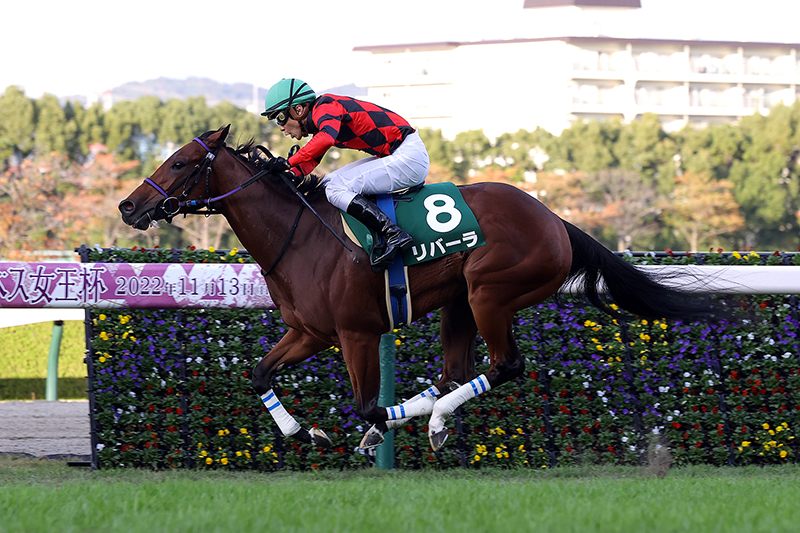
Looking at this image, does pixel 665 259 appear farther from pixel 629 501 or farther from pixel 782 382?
pixel 629 501

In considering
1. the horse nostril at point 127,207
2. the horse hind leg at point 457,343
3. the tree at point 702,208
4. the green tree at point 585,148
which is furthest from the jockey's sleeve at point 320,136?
the green tree at point 585,148

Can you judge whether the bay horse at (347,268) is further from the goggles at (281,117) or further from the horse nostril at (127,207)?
the goggles at (281,117)

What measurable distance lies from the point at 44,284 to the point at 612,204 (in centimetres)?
3343

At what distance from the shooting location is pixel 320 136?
13.3 ft

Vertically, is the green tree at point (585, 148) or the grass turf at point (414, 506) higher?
the green tree at point (585, 148)

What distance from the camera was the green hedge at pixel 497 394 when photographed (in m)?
4.87

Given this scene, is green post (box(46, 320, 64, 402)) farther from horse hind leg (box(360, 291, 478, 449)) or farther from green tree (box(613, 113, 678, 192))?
green tree (box(613, 113, 678, 192))

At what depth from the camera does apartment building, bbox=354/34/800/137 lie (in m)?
64.6

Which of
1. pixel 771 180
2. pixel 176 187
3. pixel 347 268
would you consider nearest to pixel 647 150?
pixel 771 180

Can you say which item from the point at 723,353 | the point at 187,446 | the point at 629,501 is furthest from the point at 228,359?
the point at 723,353

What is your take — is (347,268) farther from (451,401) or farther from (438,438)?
(438,438)

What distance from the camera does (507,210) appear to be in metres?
4.34

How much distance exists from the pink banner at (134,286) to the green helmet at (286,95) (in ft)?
3.21

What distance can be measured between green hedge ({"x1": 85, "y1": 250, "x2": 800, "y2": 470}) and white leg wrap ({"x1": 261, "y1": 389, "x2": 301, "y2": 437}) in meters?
0.53
